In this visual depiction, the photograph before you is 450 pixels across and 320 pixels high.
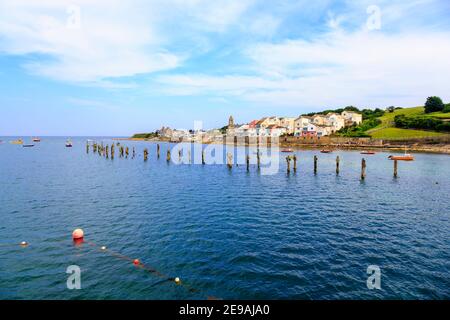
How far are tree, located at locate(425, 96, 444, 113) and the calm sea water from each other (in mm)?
130523

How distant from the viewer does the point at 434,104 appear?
143000 mm

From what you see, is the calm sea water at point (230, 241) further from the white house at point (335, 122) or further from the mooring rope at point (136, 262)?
the white house at point (335, 122)

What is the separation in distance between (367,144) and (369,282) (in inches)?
4805

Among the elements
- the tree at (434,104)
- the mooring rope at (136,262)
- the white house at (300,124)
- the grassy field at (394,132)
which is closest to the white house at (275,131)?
the white house at (300,124)

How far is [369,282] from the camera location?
607 inches

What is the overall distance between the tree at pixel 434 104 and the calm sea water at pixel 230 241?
130523mm

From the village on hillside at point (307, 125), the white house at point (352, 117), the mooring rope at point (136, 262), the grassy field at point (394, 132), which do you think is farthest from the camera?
the white house at point (352, 117)

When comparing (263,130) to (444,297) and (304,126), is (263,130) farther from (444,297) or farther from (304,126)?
(444,297)

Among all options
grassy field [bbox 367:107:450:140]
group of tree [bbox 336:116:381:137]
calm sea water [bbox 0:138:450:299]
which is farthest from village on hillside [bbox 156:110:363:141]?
calm sea water [bbox 0:138:450:299]

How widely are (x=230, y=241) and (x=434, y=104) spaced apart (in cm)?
16476

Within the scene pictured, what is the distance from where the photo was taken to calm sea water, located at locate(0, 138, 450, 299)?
1503 cm

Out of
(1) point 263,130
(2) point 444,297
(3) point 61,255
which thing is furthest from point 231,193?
(1) point 263,130

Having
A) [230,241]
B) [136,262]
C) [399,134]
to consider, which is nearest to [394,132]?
[399,134]

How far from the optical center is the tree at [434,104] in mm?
142625
